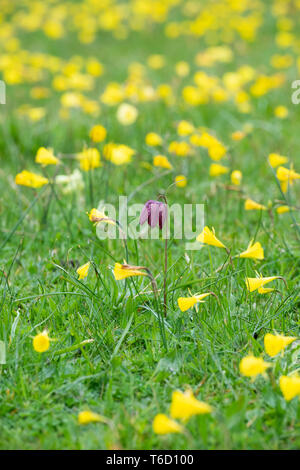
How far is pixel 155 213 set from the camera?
1.82 m

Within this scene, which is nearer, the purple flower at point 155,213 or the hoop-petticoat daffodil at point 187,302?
the hoop-petticoat daffodil at point 187,302

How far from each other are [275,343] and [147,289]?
0.63 m

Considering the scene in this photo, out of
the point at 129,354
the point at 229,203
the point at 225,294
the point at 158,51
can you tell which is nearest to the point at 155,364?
the point at 129,354

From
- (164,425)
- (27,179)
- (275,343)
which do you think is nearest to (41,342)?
(164,425)

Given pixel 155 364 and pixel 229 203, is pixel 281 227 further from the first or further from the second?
pixel 155 364

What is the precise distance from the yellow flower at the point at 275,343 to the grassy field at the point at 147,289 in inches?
3.3

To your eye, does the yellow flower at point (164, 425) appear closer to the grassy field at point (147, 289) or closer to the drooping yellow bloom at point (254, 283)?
the grassy field at point (147, 289)

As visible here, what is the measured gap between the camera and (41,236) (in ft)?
8.29

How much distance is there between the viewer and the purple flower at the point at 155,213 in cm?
181

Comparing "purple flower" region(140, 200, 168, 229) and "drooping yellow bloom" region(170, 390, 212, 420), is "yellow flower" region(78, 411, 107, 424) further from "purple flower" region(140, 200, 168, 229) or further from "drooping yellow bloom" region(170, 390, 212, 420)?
"purple flower" region(140, 200, 168, 229)

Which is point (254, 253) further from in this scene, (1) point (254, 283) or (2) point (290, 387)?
(2) point (290, 387)

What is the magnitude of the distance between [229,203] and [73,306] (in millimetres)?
1301

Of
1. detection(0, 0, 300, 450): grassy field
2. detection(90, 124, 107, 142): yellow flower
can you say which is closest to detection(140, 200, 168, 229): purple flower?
detection(0, 0, 300, 450): grassy field

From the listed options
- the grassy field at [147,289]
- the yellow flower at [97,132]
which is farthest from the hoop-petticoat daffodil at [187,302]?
the yellow flower at [97,132]
